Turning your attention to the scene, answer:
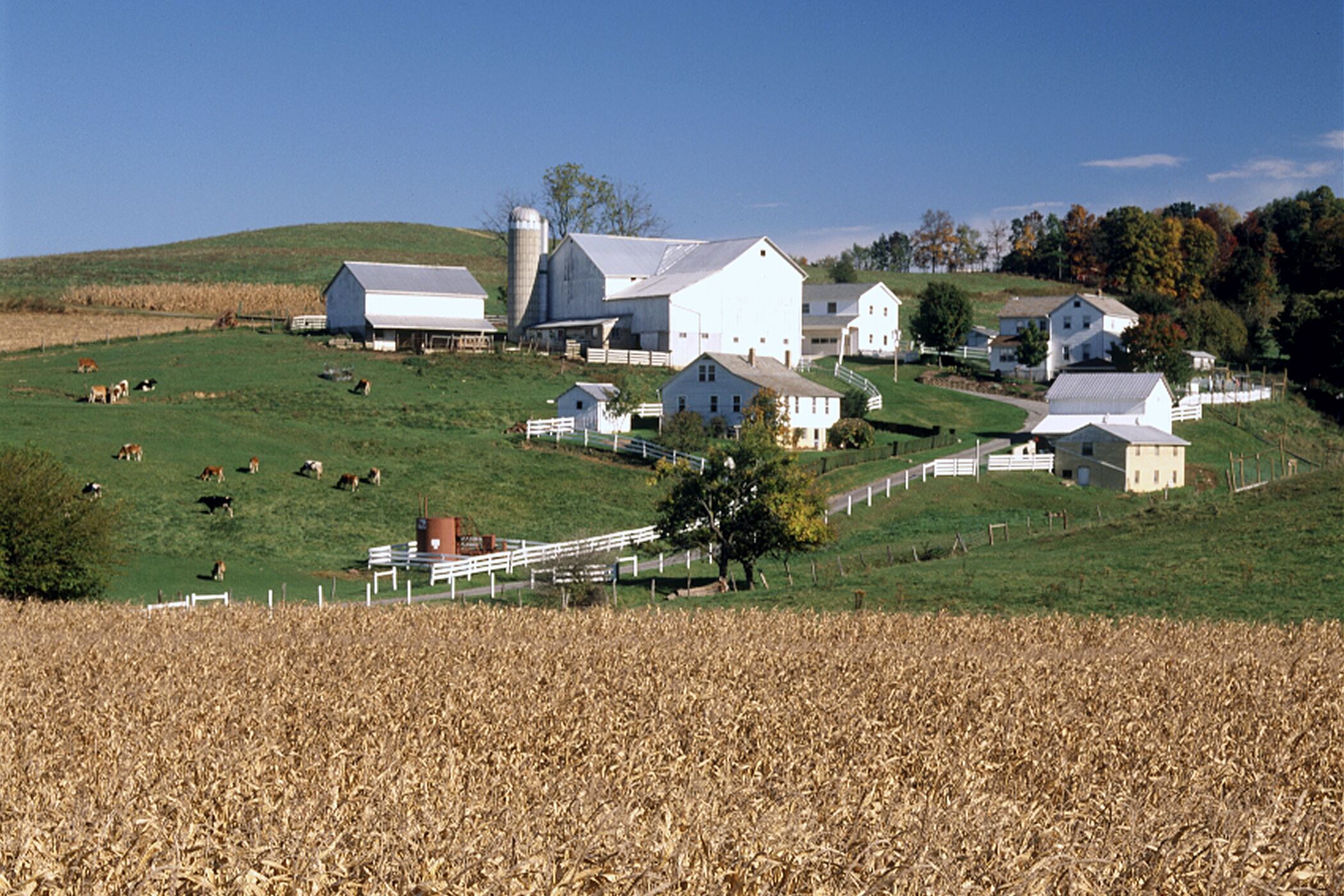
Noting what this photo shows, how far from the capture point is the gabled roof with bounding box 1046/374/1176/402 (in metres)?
77.8

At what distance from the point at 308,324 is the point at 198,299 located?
18.6 meters

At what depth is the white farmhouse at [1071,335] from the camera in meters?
104

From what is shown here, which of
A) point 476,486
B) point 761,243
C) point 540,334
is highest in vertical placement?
point 761,243

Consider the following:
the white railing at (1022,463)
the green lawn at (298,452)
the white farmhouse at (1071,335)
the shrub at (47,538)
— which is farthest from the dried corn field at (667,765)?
the white farmhouse at (1071,335)

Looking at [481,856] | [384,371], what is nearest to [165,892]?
[481,856]

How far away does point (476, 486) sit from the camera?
190ft

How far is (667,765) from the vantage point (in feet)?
38.3

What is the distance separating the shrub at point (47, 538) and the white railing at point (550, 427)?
34.4 meters

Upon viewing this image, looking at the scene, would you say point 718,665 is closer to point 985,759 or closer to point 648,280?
point 985,759

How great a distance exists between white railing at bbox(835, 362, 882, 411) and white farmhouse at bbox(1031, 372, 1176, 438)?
9.48m

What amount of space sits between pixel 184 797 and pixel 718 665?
28.2ft

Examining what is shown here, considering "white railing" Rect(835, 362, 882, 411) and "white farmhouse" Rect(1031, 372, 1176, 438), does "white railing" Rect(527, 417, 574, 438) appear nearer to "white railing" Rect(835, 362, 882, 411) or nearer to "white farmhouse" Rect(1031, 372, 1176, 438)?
"white railing" Rect(835, 362, 882, 411)

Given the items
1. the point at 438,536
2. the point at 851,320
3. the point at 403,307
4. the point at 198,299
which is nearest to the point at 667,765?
the point at 438,536

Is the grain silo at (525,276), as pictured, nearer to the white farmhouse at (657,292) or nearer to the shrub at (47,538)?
the white farmhouse at (657,292)
